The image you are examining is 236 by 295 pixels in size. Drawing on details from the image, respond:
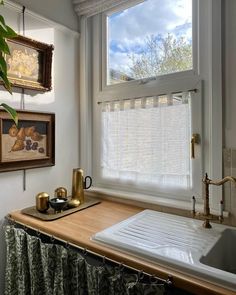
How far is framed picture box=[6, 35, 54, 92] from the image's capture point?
1.46 metres

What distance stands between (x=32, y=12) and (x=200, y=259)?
1692mm

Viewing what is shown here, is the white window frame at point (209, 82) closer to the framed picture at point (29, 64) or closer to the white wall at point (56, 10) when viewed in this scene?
the framed picture at point (29, 64)

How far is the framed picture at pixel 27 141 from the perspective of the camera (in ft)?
4.72

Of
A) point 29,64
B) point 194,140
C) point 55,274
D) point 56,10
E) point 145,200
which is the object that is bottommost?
point 55,274

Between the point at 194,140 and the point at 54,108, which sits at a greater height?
the point at 54,108

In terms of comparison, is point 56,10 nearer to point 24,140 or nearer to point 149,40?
point 149,40

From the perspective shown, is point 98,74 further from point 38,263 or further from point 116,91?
point 38,263

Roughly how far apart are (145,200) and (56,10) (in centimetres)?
148

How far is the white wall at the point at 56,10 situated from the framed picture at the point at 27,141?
69cm

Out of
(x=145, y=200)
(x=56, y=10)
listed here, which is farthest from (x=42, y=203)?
(x=56, y=10)

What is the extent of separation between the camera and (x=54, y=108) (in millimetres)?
1729

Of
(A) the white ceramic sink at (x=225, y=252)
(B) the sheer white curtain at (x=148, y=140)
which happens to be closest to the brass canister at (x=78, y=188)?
(B) the sheer white curtain at (x=148, y=140)

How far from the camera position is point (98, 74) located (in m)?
1.88

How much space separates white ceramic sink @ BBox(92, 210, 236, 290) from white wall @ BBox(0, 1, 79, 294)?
0.69 meters
